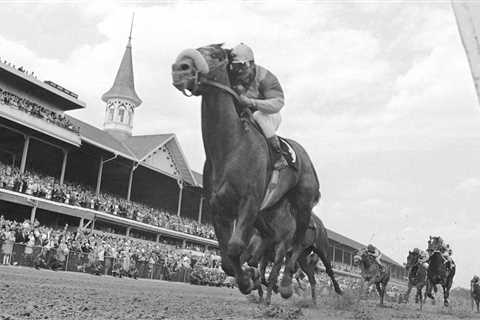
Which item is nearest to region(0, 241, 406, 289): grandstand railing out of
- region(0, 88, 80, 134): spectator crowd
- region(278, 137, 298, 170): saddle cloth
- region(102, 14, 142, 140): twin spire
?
region(0, 88, 80, 134): spectator crowd

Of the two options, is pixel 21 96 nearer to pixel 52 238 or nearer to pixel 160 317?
pixel 52 238

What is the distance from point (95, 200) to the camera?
31031 millimetres

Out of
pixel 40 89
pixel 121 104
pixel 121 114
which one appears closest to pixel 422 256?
pixel 40 89

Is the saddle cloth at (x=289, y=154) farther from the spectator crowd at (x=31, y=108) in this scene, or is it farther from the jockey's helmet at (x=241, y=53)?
the spectator crowd at (x=31, y=108)

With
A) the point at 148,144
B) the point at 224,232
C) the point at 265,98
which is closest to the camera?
the point at 224,232

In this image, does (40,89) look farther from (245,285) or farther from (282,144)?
(245,285)

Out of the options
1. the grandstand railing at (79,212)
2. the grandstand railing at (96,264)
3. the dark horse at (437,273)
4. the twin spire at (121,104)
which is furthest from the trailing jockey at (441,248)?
the twin spire at (121,104)

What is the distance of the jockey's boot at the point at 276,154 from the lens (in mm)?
5922

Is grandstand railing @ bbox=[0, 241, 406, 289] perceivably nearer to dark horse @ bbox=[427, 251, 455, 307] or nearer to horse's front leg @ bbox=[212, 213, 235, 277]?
dark horse @ bbox=[427, 251, 455, 307]

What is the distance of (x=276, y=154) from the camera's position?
19.6 ft

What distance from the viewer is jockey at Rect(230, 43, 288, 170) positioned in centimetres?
573

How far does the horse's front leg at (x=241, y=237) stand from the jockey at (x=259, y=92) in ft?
3.12

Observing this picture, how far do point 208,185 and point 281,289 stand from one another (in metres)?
1.77

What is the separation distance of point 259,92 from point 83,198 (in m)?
25.8
